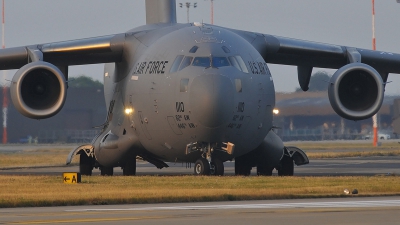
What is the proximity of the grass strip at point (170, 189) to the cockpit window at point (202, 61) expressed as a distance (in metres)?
2.96

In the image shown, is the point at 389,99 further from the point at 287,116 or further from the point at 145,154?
the point at 145,154

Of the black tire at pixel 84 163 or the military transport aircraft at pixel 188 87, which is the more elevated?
the military transport aircraft at pixel 188 87

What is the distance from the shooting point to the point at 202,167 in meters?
21.2

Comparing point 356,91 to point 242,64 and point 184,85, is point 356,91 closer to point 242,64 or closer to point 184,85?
point 242,64

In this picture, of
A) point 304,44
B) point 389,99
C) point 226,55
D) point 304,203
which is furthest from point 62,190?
point 389,99

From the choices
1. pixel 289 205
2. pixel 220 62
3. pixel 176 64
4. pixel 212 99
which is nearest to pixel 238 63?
pixel 220 62

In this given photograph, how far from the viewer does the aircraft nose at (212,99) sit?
2039 cm

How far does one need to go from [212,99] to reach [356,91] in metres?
5.03

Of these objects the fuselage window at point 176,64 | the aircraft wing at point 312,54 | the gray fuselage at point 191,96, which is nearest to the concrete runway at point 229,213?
the gray fuselage at point 191,96

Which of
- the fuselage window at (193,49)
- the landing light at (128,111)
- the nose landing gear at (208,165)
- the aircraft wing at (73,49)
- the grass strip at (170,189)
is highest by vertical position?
the aircraft wing at (73,49)

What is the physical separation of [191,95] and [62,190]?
5.28 meters

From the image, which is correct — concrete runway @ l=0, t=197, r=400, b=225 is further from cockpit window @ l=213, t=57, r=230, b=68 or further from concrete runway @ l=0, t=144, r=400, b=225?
cockpit window @ l=213, t=57, r=230, b=68

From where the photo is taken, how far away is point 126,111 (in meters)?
23.3

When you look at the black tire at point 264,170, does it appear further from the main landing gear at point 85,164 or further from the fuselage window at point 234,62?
the main landing gear at point 85,164
